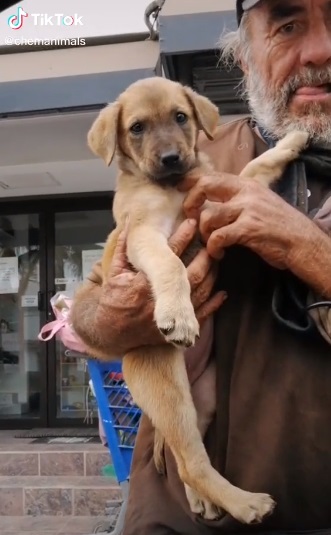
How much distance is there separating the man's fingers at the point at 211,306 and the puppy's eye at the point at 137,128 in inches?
28.0

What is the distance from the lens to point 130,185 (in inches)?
89.4

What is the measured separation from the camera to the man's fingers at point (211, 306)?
1.85 meters

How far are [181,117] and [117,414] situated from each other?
1916 mm

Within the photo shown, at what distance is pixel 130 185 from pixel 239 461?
3.08 feet

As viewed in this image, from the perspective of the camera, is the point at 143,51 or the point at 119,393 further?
the point at 143,51

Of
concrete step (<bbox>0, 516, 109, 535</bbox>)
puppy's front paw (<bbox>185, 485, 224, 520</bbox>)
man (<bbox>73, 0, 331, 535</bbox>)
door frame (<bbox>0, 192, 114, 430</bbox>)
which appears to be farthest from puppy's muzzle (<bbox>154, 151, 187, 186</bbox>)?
door frame (<bbox>0, 192, 114, 430</bbox>)

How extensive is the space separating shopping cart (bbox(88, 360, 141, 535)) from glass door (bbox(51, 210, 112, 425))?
3.97 meters

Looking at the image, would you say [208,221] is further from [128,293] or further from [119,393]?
[119,393]

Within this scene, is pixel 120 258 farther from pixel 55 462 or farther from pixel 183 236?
pixel 55 462

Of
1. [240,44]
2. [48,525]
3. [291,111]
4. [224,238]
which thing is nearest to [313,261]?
[224,238]

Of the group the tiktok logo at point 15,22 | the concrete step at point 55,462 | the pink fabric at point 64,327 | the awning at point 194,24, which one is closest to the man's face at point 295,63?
the pink fabric at point 64,327

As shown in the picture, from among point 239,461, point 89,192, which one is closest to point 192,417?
point 239,461

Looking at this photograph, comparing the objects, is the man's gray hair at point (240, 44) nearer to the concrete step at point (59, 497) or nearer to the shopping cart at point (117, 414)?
the shopping cart at point (117, 414)

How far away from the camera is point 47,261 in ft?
25.2
